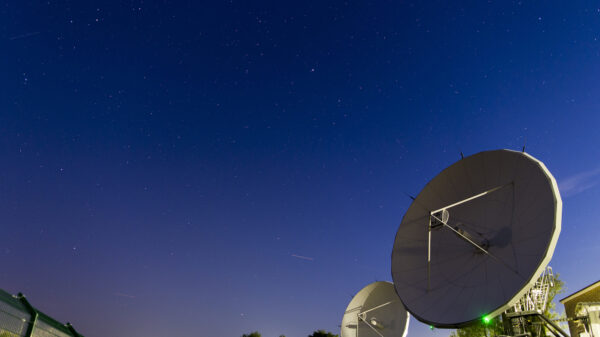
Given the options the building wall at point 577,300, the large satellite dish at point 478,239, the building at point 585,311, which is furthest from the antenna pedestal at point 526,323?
the building wall at point 577,300

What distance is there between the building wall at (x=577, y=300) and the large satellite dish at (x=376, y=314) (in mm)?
11159

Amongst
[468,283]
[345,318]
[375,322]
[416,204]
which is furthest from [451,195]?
[345,318]

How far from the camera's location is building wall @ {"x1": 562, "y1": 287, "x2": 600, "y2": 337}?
23.8m

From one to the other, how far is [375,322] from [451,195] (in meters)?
10.6

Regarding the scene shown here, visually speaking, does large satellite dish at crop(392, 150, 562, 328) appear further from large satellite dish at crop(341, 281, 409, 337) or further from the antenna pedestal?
large satellite dish at crop(341, 281, 409, 337)

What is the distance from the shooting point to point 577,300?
83.1 feet

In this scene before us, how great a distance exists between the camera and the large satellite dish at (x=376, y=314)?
2169 centimetres

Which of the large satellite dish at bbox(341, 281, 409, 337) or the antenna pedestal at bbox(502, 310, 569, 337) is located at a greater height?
the large satellite dish at bbox(341, 281, 409, 337)

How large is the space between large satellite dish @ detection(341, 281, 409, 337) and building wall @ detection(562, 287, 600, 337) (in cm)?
1116

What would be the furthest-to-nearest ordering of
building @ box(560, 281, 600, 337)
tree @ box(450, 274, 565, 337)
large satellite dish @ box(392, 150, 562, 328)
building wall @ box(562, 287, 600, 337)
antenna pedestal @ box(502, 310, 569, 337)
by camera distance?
tree @ box(450, 274, 565, 337) → building wall @ box(562, 287, 600, 337) → building @ box(560, 281, 600, 337) → antenna pedestal @ box(502, 310, 569, 337) → large satellite dish @ box(392, 150, 562, 328)

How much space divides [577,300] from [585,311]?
3.57 meters

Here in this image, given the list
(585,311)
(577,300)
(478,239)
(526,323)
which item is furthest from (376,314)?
(577,300)

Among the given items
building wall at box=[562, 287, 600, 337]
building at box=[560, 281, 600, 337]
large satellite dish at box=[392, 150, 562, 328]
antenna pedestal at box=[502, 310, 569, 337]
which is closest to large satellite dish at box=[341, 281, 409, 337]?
antenna pedestal at box=[502, 310, 569, 337]

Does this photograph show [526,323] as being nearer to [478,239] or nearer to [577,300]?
[478,239]
